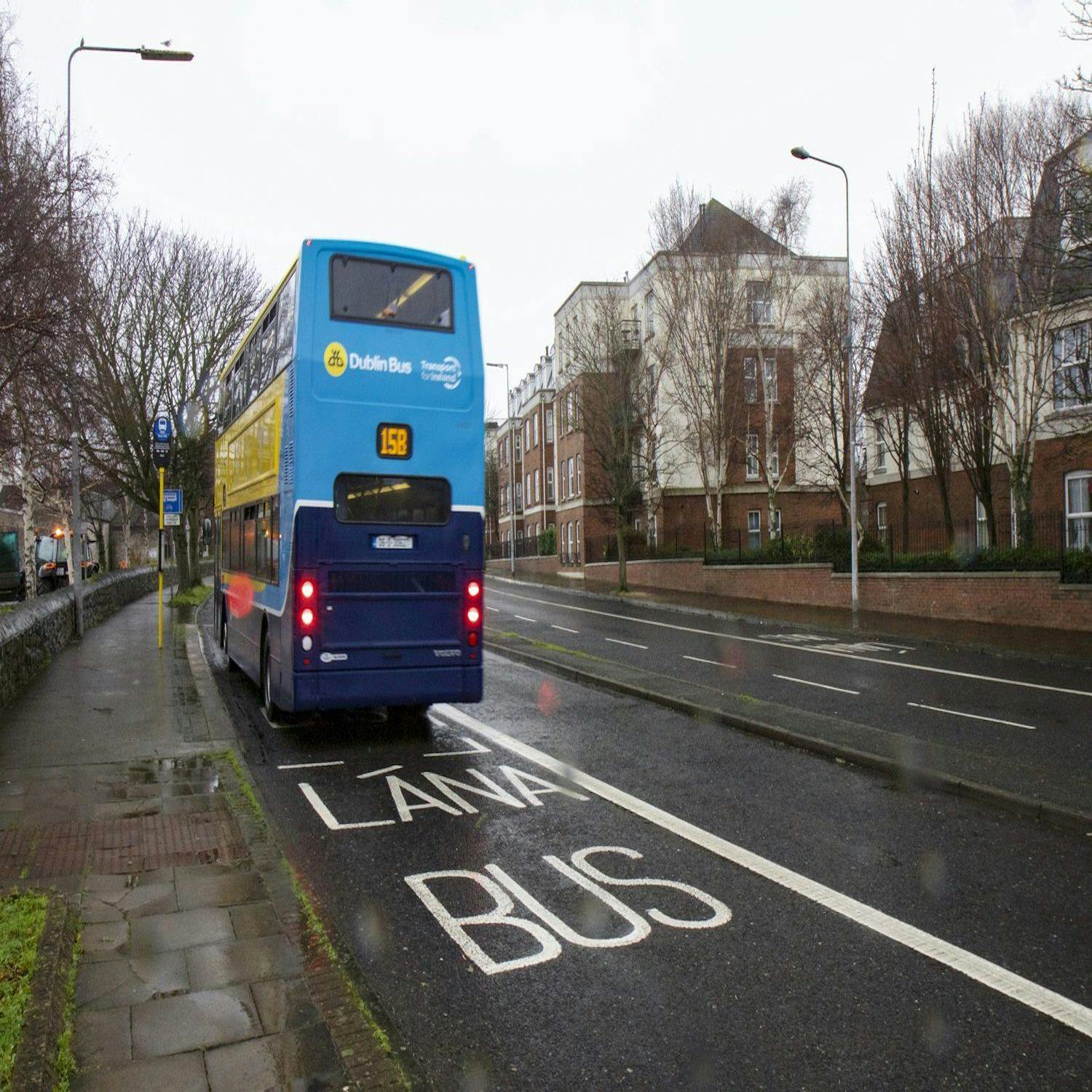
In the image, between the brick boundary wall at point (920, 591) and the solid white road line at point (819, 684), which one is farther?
the brick boundary wall at point (920, 591)

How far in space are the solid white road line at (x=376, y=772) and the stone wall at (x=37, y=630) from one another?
553 cm

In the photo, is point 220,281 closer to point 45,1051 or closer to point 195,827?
point 195,827

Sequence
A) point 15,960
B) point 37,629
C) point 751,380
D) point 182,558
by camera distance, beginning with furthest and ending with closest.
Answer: point 751,380
point 182,558
point 37,629
point 15,960

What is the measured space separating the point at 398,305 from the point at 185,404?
24.0 m

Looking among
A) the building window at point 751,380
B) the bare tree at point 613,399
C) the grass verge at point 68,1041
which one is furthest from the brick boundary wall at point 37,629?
the building window at point 751,380

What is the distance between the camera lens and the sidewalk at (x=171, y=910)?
3492mm

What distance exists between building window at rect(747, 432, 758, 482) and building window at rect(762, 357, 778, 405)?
1.75 metres

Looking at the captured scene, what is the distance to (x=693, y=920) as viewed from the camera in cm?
500

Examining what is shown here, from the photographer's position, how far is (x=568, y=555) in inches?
2137

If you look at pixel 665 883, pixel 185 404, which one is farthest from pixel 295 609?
pixel 185 404

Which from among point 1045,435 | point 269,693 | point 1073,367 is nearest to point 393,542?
point 269,693

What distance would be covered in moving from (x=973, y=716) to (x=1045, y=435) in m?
19.8

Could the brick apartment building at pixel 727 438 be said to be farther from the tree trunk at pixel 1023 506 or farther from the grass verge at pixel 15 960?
the grass verge at pixel 15 960

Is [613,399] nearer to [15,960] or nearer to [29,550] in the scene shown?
[29,550]
